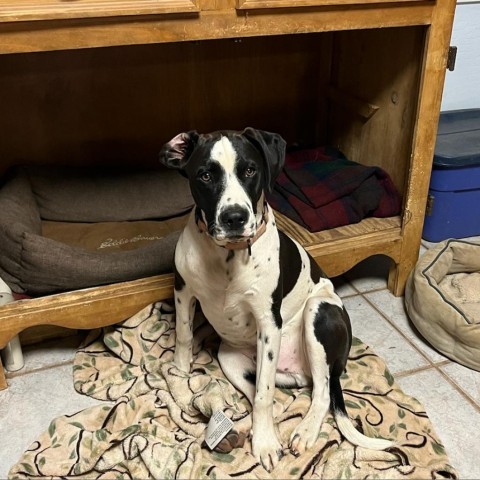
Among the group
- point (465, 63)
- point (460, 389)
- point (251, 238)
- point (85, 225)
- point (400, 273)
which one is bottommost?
point (460, 389)

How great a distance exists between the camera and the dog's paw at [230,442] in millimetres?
1400

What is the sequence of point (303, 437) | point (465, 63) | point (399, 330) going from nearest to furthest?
point (303, 437) < point (399, 330) < point (465, 63)

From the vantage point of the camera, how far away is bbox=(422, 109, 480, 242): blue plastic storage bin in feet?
7.38

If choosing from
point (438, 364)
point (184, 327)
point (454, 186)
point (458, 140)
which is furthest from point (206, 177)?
point (458, 140)

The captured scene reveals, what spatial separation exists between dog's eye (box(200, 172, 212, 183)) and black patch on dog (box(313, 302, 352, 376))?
481 mm

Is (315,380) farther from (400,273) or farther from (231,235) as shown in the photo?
(400,273)

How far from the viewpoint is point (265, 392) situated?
4.67 feet

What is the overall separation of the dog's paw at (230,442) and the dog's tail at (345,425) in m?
0.25

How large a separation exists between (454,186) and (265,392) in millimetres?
1294

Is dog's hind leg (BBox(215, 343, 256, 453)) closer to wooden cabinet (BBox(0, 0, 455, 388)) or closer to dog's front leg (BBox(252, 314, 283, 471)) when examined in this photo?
dog's front leg (BBox(252, 314, 283, 471))

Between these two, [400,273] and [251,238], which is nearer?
[251,238]

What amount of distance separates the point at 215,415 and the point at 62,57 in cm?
143

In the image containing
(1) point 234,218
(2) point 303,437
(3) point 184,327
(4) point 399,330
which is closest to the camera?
(1) point 234,218

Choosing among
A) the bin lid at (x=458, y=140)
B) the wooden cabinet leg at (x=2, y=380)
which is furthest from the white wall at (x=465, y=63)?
the wooden cabinet leg at (x=2, y=380)
